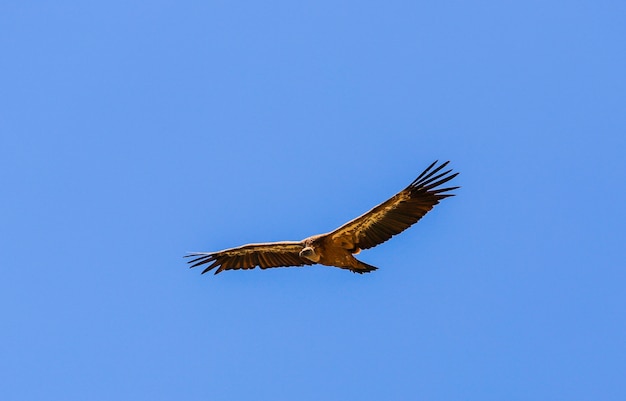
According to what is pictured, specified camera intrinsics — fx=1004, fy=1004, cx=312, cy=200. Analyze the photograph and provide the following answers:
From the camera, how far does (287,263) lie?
24984 millimetres

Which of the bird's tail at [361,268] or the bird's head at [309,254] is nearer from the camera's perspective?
the bird's head at [309,254]

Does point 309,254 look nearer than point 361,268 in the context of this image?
Yes

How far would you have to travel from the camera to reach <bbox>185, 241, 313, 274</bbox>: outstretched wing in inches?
961

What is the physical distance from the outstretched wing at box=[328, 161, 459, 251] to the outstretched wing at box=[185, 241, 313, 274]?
143 cm

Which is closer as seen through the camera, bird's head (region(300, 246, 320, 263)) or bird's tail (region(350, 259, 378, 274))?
bird's head (region(300, 246, 320, 263))

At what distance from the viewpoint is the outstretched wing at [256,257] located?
2441 centimetres

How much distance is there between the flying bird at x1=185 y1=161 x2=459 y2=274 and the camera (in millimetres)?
22234

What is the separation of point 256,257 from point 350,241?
3.00 m

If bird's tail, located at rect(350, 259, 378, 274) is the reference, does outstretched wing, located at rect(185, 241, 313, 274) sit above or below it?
above

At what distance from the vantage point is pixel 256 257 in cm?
2522

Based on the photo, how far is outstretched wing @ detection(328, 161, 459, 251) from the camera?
72.6 ft

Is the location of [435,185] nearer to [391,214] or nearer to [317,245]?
[391,214]

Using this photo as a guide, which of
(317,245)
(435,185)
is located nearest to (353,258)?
(317,245)

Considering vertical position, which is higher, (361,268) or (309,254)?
(309,254)
